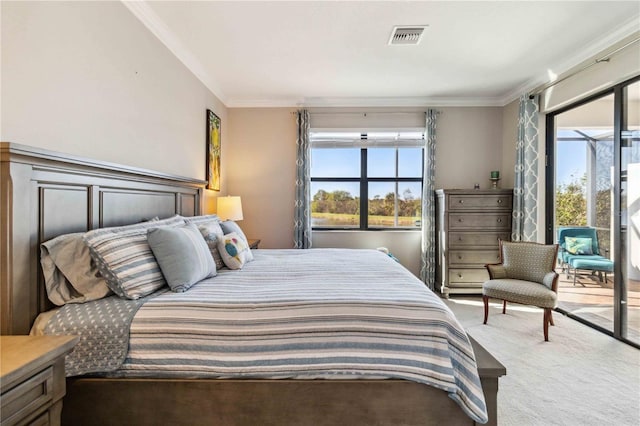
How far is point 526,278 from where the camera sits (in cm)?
309

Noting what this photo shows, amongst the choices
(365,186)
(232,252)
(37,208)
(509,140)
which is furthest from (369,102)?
(37,208)

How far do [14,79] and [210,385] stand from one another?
1651 mm

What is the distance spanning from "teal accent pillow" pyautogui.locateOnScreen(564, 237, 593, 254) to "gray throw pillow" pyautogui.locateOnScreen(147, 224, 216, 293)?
367 centimetres

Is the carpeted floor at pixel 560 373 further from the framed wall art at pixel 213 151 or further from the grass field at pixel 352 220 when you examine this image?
the framed wall art at pixel 213 151

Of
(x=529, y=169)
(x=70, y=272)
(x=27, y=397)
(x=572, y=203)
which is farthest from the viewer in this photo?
(x=529, y=169)

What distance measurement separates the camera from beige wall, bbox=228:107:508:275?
433 centimetres

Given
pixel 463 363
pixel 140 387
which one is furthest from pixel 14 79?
pixel 463 363

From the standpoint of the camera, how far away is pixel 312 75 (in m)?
3.49

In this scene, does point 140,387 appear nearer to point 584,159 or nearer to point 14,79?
point 14,79

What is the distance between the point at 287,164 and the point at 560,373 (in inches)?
142

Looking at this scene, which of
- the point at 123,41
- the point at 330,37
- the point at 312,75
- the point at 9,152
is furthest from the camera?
the point at 312,75

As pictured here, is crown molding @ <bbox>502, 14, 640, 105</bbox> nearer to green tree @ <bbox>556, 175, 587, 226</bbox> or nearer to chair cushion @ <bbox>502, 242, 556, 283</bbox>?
green tree @ <bbox>556, 175, 587, 226</bbox>

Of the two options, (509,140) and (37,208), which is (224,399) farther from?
(509,140)

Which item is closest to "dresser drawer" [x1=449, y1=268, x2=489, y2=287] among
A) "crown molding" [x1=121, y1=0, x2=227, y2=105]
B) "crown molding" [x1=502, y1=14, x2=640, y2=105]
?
"crown molding" [x1=502, y1=14, x2=640, y2=105]
